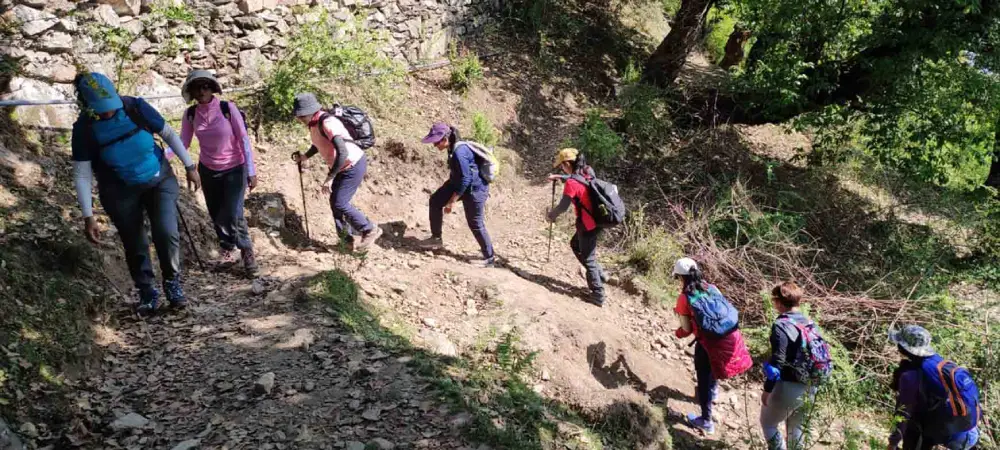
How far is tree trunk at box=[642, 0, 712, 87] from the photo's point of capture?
35.9 ft

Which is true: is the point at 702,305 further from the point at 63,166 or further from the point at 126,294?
the point at 63,166

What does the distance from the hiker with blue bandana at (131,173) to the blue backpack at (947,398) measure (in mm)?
4994

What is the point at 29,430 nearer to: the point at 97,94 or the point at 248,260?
the point at 97,94

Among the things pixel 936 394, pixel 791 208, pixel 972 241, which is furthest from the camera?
pixel 791 208

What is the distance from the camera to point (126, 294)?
4.73m

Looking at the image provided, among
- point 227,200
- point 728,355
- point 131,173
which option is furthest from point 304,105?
point 728,355

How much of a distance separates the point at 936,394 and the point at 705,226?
4316 millimetres

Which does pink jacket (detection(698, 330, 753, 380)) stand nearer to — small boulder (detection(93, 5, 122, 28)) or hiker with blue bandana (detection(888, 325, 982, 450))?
hiker with blue bandana (detection(888, 325, 982, 450))

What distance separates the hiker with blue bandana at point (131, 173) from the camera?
12.7 ft

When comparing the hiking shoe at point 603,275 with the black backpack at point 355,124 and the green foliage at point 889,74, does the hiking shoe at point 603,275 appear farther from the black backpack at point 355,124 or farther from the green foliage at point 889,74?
the green foliage at point 889,74

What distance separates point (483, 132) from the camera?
29.2ft

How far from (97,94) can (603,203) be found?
400cm

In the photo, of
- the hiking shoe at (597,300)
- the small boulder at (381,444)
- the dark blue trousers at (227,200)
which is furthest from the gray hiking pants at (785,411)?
the dark blue trousers at (227,200)

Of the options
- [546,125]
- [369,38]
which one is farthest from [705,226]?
[369,38]
